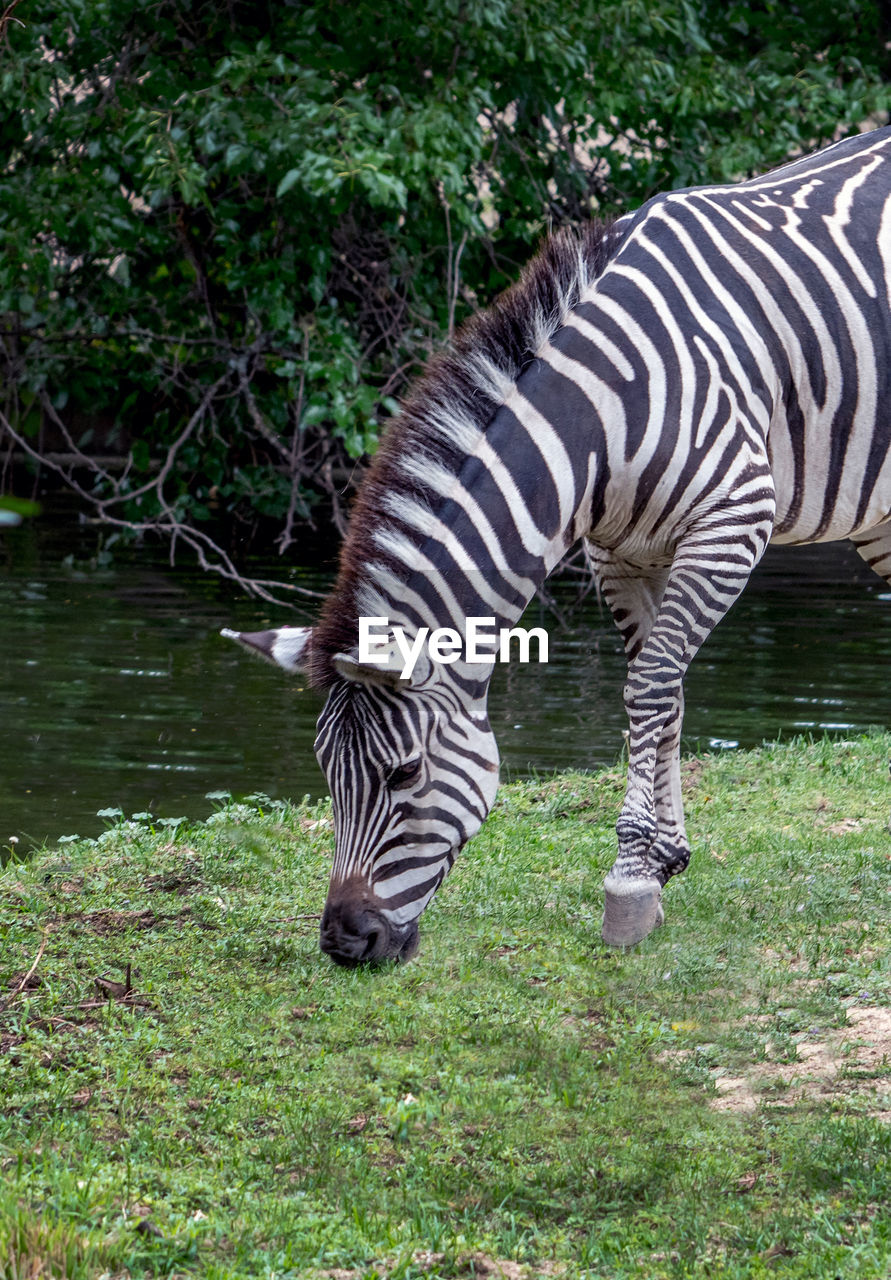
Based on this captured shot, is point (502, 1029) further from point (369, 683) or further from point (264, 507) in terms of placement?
point (264, 507)

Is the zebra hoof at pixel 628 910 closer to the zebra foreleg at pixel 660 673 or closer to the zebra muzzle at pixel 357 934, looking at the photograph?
the zebra foreleg at pixel 660 673

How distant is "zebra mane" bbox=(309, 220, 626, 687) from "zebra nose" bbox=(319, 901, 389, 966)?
688 millimetres

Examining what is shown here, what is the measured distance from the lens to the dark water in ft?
26.3

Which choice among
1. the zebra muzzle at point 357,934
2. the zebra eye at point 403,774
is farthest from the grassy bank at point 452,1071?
the zebra eye at point 403,774

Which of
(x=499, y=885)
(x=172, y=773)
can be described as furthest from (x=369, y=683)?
(x=172, y=773)

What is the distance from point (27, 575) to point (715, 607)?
439 inches

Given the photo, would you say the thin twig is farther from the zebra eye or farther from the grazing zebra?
the zebra eye

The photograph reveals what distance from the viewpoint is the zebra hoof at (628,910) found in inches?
187

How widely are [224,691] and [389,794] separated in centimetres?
613

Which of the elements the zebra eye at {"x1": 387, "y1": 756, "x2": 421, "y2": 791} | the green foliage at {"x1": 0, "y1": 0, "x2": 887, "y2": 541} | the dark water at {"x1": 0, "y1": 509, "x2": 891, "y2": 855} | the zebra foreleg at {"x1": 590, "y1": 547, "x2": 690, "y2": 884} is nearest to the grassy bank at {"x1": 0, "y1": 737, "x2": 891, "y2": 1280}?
the zebra foreleg at {"x1": 590, "y1": 547, "x2": 690, "y2": 884}

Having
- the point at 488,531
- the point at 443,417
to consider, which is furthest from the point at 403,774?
the point at 443,417

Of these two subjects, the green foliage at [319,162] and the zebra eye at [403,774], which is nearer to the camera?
the zebra eye at [403,774]

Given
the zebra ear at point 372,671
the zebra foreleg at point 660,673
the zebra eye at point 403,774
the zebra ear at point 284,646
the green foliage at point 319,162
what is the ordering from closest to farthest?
the zebra ear at point 372,671 → the zebra eye at point 403,774 → the zebra ear at point 284,646 → the zebra foreleg at point 660,673 → the green foliage at point 319,162

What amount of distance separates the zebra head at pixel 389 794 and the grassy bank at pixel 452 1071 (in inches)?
10.5
